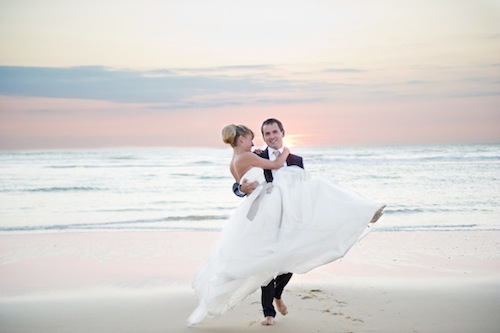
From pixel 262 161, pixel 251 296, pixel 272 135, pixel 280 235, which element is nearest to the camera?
pixel 280 235

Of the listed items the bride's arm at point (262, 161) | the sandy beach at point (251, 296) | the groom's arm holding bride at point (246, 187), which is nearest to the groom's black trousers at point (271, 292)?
the sandy beach at point (251, 296)

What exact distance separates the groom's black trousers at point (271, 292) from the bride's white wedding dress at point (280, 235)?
227 millimetres

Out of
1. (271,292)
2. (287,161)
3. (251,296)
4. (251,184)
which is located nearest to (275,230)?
(251,184)

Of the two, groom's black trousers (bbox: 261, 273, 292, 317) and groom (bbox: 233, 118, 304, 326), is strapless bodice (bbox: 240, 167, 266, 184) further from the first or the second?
groom's black trousers (bbox: 261, 273, 292, 317)

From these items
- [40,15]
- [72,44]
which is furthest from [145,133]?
[40,15]

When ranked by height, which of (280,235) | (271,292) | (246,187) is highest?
(246,187)

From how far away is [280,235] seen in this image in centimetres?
473

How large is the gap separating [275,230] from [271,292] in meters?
0.66

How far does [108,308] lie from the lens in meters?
5.90

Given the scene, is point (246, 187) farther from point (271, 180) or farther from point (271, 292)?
point (271, 292)

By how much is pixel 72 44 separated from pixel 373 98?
1508 centimetres

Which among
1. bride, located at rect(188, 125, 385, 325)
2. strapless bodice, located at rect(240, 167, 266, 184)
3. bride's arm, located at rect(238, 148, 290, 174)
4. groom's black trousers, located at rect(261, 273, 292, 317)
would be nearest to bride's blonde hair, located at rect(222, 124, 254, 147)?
bride, located at rect(188, 125, 385, 325)

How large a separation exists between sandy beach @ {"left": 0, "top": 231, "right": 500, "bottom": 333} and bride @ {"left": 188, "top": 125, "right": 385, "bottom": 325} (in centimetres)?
59

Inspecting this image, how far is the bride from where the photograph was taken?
466 centimetres
